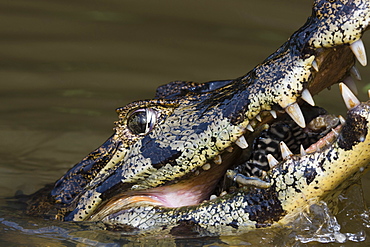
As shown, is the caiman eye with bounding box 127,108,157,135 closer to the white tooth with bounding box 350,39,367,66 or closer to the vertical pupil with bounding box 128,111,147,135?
the vertical pupil with bounding box 128,111,147,135

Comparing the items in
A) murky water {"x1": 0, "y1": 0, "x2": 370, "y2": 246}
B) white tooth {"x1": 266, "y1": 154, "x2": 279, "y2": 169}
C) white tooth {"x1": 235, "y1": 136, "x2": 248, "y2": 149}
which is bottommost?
white tooth {"x1": 266, "y1": 154, "x2": 279, "y2": 169}

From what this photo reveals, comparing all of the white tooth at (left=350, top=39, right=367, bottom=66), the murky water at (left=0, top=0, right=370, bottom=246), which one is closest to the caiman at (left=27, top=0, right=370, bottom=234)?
the white tooth at (left=350, top=39, right=367, bottom=66)

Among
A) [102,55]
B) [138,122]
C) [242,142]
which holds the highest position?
[102,55]

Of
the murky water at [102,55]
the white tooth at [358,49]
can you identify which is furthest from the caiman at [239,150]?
the murky water at [102,55]

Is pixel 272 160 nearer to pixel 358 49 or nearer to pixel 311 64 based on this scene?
pixel 311 64

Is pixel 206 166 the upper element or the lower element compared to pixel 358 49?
lower

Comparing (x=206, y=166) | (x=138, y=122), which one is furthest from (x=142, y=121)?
(x=206, y=166)

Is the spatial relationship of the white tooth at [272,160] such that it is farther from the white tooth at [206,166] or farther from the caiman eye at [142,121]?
the caiman eye at [142,121]

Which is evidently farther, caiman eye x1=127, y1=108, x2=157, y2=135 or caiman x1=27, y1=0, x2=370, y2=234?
caiman eye x1=127, y1=108, x2=157, y2=135
